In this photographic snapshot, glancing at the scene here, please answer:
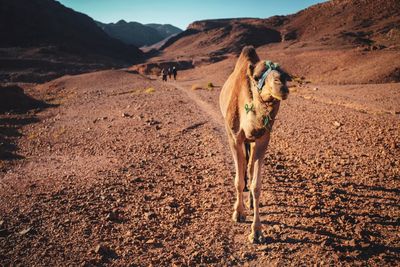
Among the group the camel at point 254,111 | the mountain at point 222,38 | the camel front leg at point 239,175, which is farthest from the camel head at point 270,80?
the mountain at point 222,38

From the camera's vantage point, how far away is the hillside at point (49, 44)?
56.9 metres

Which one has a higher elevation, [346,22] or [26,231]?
[346,22]

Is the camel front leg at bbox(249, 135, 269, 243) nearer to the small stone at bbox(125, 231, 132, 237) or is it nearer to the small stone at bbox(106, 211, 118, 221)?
the small stone at bbox(125, 231, 132, 237)

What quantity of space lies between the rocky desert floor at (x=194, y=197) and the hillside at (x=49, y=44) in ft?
140

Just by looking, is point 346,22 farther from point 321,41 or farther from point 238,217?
point 238,217

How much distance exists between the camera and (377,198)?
5.98 m

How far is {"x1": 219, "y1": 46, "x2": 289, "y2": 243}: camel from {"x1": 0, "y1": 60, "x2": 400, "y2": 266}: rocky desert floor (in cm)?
59

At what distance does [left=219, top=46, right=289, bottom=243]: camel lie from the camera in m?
3.75

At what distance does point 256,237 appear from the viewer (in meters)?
4.85

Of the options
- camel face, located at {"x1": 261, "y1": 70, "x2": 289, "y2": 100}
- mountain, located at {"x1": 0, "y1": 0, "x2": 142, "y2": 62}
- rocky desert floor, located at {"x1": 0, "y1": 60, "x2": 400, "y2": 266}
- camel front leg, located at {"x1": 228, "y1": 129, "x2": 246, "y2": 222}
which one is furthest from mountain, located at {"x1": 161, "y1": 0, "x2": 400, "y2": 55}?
camel face, located at {"x1": 261, "y1": 70, "x2": 289, "y2": 100}

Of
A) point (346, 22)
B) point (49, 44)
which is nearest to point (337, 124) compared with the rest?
point (346, 22)

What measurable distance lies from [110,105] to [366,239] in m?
17.0

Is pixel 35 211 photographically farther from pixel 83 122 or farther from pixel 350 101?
pixel 350 101

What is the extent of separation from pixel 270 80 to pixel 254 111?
0.77m
